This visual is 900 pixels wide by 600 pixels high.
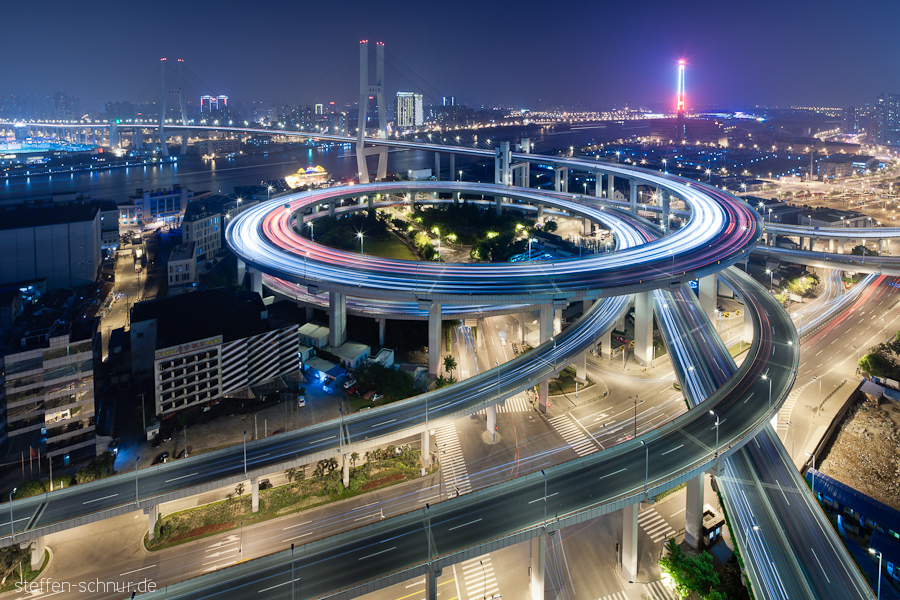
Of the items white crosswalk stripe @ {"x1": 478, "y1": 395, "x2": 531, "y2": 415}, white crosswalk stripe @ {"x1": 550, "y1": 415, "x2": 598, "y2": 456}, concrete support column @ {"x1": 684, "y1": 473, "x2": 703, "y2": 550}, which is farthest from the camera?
white crosswalk stripe @ {"x1": 478, "y1": 395, "x2": 531, "y2": 415}

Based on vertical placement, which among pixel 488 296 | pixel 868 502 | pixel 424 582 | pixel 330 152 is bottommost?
pixel 424 582

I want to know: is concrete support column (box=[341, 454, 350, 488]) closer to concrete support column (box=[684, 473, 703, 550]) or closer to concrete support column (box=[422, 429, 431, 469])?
concrete support column (box=[422, 429, 431, 469])

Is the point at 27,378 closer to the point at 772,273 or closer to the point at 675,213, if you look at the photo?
the point at 772,273

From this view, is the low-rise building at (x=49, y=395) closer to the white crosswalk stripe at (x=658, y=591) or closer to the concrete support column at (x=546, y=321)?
the concrete support column at (x=546, y=321)

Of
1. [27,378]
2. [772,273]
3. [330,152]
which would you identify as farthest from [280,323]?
[330,152]

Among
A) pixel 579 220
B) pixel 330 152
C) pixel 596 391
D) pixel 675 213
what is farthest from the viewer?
pixel 330 152

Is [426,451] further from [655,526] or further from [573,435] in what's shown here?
[655,526]

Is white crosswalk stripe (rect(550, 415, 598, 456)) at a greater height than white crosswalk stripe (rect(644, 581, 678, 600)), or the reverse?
white crosswalk stripe (rect(550, 415, 598, 456))

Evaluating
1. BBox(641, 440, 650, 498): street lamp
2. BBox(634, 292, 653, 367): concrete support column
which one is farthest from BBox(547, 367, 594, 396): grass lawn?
BBox(641, 440, 650, 498): street lamp
